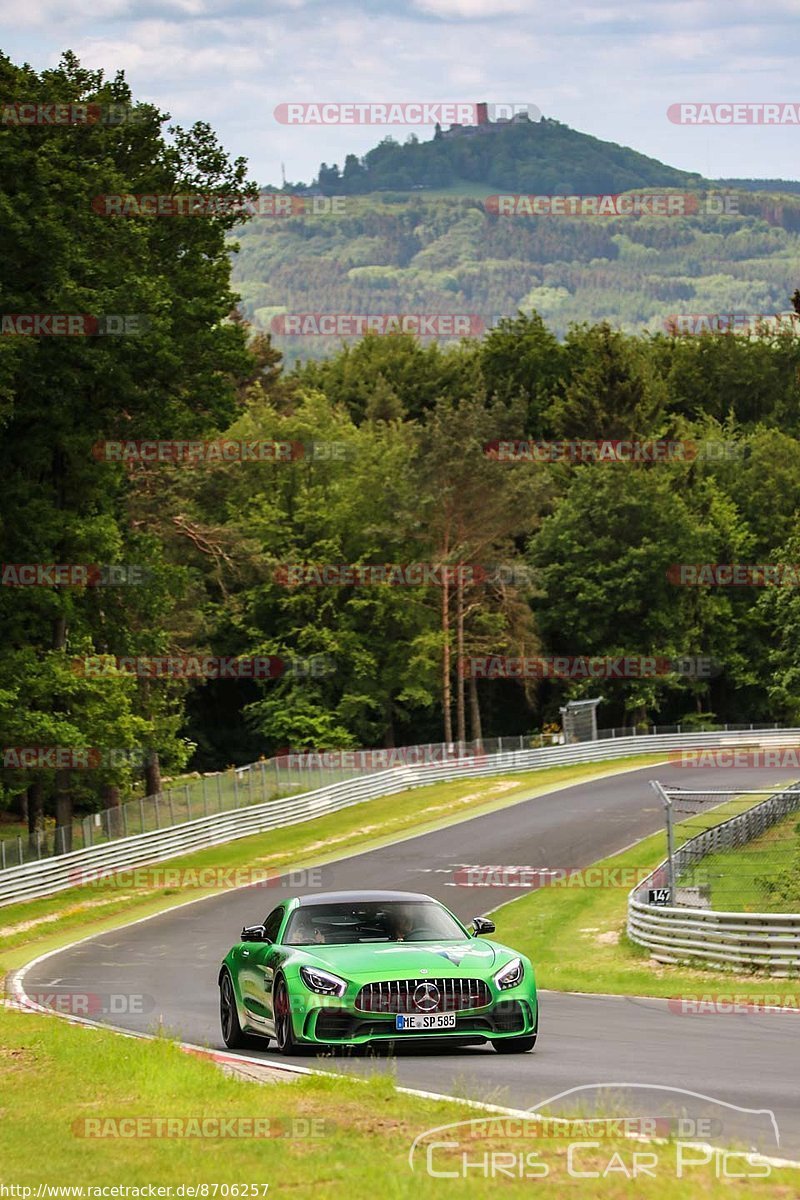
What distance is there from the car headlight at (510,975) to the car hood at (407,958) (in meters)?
0.09

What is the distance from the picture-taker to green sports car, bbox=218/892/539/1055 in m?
13.0

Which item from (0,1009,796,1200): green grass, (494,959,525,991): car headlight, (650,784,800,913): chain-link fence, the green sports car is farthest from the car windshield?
(650,784,800,913): chain-link fence

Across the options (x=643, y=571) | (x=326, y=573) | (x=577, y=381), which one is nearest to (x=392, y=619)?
(x=326, y=573)

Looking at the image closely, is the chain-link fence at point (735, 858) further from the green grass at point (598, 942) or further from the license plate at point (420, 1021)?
the license plate at point (420, 1021)

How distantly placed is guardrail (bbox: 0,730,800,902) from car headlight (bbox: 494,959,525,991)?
89.0ft

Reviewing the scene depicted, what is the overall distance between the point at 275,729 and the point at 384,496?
12345mm

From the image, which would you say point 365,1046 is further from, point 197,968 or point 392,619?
point 392,619

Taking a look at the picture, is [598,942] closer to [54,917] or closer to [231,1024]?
[54,917]

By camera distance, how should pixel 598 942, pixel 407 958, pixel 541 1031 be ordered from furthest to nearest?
1. pixel 598 942
2. pixel 541 1031
3. pixel 407 958

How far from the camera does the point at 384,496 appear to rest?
8088cm

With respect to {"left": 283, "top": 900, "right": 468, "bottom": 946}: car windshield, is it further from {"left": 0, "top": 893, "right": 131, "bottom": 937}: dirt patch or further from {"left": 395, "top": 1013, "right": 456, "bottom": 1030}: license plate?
{"left": 0, "top": 893, "right": 131, "bottom": 937}: dirt patch

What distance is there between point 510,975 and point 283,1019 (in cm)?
185

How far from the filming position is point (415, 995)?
42.7 feet

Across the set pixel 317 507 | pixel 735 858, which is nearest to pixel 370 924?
pixel 735 858
